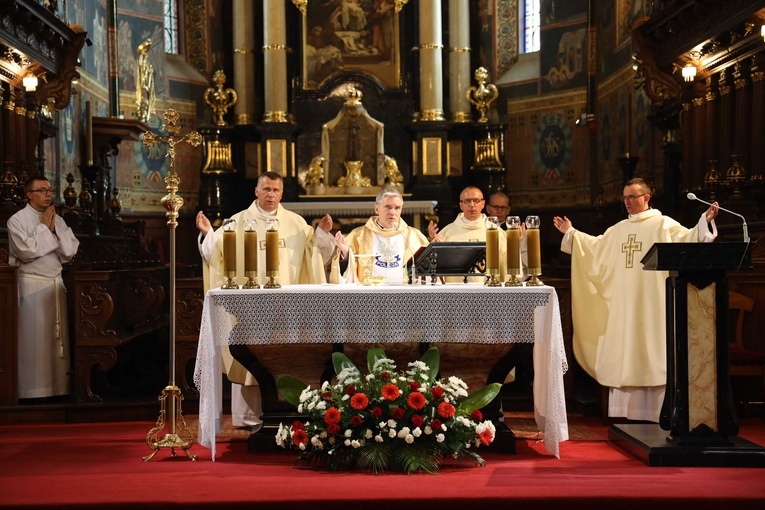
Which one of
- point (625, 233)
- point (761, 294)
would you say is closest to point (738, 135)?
point (761, 294)

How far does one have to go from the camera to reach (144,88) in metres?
15.6

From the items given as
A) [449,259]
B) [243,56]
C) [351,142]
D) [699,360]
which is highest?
[243,56]

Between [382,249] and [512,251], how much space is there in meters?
1.27

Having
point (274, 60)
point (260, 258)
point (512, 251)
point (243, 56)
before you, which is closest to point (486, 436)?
point (512, 251)

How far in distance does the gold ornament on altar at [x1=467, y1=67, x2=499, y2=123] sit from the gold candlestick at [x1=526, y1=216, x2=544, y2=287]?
454 inches

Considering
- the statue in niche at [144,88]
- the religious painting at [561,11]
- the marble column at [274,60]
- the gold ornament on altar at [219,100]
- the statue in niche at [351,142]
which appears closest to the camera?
the statue in niche at [144,88]

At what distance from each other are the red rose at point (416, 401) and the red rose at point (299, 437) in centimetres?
61

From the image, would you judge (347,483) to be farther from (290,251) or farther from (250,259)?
(290,251)

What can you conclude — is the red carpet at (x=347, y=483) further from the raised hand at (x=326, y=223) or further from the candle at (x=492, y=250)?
the raised hand at (x=326, y=223)

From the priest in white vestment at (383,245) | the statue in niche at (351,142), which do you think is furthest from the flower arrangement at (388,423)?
the statue in niche at (351,142)

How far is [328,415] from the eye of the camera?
553cm

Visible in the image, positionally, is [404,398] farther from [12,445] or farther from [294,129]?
[294,129]

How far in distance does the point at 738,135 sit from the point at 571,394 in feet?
13.9

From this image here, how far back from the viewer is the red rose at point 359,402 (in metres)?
5.52
